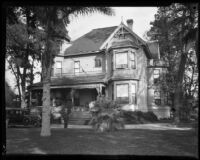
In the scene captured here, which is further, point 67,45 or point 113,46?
point 67,45

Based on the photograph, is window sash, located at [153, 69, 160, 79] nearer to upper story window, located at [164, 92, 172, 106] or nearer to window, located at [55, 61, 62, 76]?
upper story window, located at [164, 92, 172, 106]

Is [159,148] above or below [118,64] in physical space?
below

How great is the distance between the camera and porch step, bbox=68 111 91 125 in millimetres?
22922

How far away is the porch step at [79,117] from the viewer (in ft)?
75.2

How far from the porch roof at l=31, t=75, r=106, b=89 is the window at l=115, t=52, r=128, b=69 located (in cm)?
204

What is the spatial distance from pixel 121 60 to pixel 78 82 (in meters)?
4.79

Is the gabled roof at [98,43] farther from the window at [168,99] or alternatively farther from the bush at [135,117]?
the bush at [135,117]

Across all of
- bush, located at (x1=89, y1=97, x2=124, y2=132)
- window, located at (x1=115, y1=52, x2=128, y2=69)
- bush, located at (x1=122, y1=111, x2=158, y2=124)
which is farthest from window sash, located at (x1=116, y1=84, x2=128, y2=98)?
bush, located at (x1=89, y1=97, x2=124, y2=132)

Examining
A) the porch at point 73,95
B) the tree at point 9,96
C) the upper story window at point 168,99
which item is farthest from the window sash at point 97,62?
the tree at point 9,96

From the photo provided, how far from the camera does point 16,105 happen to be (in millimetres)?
34000

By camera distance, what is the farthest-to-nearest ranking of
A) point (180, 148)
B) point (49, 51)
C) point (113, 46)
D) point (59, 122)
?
point (113, 46), point (59, 122), point (49, 51), point (180, 148)
